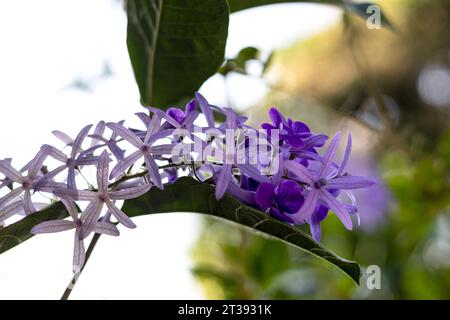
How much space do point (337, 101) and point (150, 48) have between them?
11.5 feet

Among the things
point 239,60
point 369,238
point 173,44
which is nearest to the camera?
point 173,44

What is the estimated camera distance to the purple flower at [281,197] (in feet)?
1.57

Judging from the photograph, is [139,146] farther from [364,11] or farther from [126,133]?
[364,11]

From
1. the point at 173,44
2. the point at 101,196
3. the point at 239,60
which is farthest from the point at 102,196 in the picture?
the point at 239,60

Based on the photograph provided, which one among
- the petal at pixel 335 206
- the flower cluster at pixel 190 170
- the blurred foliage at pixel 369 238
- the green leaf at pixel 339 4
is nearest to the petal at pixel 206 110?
the flower cluster at pixel 190 170

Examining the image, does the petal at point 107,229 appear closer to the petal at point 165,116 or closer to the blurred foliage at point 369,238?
the petal at point 165,116

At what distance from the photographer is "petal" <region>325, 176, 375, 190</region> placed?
491 millimetres

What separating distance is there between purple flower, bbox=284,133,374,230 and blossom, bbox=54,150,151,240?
4.6 inches

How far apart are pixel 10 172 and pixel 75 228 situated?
0.08m

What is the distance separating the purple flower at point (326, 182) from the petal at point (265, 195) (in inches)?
0.8

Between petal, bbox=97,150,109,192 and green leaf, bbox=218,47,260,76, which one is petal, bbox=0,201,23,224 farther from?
green leaf, bbox=218,47,260,76

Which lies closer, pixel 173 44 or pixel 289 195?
pixel 289 195

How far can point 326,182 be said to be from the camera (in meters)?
0.48

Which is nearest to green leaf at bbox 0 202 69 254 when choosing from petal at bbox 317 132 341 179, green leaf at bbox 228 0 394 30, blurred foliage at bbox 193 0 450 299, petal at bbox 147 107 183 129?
petal at bbox 147 107 183 129
